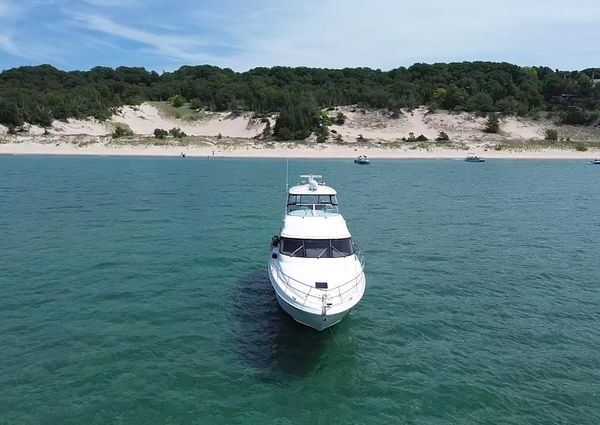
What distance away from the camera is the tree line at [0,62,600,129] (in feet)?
364

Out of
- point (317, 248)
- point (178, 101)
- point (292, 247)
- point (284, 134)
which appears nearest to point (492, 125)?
point (284, 134)

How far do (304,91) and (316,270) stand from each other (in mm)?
130058

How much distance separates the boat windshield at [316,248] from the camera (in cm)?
1816

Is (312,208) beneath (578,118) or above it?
beneath

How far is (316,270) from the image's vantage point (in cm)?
1678

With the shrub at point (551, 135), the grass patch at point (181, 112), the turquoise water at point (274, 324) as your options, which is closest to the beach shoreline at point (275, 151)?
the shrub at point (551, 135)

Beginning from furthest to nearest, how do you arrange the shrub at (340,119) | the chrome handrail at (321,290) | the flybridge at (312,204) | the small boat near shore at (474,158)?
the shrub at (340,119), the small boat near shore at (474,158), the flybridge at (312,204), the chrome handrail at (321,290)

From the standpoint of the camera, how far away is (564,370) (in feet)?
48.1

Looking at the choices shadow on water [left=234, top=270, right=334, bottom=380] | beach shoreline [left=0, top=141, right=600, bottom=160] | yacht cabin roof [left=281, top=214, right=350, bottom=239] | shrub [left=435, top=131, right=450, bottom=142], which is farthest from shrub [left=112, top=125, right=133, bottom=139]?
shadow on water [left=234, top=270, right=334, bottom=380]

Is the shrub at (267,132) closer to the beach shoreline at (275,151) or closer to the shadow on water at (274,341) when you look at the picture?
the beach shoreline at (275,151)

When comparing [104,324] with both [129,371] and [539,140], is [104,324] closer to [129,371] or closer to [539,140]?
[129,371]

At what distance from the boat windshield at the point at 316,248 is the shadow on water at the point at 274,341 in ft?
7.77

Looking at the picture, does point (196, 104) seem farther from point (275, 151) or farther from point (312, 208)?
point (312, 208)

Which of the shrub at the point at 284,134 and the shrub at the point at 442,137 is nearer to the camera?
the shrub at the point at 284,134
